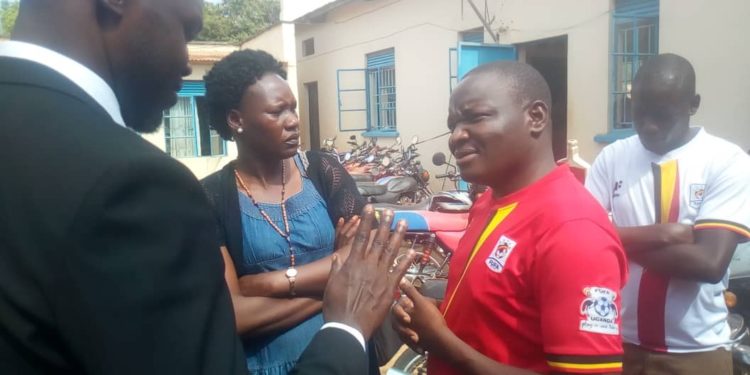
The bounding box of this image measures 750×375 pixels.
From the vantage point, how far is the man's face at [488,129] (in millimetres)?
1668

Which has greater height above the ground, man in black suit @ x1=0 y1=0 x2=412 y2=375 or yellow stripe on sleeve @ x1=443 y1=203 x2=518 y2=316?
man in black suit @ x1=0 y1=0 x2=412 y2=375

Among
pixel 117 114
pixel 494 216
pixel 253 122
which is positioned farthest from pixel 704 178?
pixel 117 114

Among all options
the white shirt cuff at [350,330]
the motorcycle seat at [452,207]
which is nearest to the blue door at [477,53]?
Answer: the motorcycle seat at [452,207]

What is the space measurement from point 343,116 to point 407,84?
128 inches

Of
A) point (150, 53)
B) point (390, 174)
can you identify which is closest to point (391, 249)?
point (150, 53)

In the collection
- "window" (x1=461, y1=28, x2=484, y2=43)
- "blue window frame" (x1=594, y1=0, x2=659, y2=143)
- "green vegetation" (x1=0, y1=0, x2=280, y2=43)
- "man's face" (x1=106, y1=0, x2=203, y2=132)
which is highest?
"green vegetation" (x1=0, y1=0, x2=280, y2=43)

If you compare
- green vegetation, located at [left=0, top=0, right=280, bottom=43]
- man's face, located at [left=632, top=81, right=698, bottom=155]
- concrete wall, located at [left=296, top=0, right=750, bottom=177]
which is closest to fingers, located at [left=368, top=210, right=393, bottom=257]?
man's face, located at [left=632, top=81, right=698, bottom=155]

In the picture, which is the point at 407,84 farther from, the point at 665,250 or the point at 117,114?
the point at 117,114

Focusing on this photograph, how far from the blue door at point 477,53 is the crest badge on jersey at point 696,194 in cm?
628

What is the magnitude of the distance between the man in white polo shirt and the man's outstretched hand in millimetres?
1179

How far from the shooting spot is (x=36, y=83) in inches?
35.8

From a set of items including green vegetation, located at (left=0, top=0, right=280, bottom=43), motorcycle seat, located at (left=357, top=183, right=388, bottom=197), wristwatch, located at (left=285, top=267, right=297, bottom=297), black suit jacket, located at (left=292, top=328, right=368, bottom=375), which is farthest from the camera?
green vegetation, located at (left=0, top=0, right=280, bottom=43)

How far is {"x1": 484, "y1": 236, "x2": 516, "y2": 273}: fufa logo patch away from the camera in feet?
5.09

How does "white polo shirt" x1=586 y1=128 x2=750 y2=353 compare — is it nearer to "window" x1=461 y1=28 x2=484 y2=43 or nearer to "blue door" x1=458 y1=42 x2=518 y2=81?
"blue door" x1=458 y1=42 x2=518 y2=81
